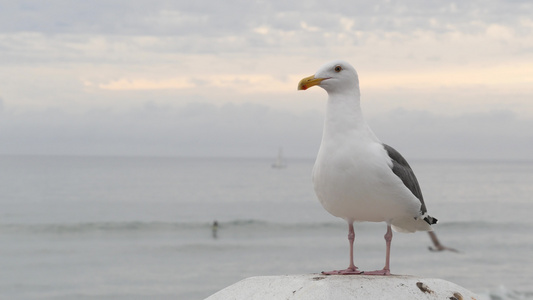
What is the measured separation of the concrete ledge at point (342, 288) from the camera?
4730 millimetres

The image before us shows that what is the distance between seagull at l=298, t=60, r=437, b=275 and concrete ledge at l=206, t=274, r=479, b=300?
17.7 inches

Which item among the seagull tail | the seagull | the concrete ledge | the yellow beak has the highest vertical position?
the yellow beak

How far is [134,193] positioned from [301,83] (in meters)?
77.9

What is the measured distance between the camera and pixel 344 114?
556 cm

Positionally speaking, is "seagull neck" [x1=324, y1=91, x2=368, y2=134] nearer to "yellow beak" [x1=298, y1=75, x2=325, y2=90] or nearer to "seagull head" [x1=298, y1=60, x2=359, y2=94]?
"seagull head" [x1=298, y1=60, x2=359, y2=94]

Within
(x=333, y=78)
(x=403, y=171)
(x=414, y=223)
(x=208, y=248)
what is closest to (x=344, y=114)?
(x=333, y=78)

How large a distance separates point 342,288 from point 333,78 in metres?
1.78

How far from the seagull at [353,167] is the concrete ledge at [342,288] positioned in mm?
448

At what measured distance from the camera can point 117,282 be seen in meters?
26.2

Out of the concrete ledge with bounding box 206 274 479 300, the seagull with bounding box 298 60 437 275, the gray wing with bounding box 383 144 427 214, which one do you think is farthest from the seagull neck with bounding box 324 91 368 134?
the concrete ledge with bounding box 206 274 479 300

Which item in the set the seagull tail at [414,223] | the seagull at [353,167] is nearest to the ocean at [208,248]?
the seagull tail at [414,223]

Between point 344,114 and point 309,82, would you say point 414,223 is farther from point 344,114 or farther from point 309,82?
point 309,82

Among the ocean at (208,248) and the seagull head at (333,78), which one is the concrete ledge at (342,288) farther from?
the ocean at (208,248)

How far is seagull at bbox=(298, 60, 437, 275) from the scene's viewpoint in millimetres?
5410
